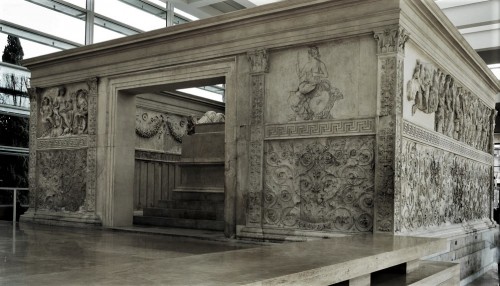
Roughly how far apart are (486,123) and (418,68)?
5936 millimetres

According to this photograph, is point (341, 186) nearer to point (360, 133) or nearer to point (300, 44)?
point (360, 133)

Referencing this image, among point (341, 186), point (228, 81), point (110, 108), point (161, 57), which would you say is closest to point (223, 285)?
point (341, 186)

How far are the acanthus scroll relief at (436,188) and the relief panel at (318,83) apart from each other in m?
1.09

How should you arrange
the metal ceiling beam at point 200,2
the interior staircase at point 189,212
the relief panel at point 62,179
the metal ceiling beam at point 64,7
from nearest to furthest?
the interior staircase at point 189,212 → the relief panel at point 62,179 → the metal ceiling beam at point 64,7 → the metal ceiling beam at point 200,2

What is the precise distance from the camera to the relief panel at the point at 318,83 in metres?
8.52

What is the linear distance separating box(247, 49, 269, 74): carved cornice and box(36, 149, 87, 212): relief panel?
474 cm

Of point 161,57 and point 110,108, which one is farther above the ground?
point 161,57

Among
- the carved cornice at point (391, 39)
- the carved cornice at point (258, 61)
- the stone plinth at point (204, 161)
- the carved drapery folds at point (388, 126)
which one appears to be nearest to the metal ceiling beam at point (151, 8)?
the stone plinth at point (204, 161)

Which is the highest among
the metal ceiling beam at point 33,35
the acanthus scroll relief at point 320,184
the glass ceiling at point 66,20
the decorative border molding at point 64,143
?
the glass ceiling at point 66,20

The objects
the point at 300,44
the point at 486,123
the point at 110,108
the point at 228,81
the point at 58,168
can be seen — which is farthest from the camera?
the point at 486,123

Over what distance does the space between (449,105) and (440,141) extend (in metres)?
0.89

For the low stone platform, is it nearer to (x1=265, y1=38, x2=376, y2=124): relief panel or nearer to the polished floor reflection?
the polished floor reflection

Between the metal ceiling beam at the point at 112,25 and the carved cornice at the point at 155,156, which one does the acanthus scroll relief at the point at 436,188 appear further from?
the metal ceiling beam at the point at 112,25

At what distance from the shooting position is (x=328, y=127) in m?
8.70
